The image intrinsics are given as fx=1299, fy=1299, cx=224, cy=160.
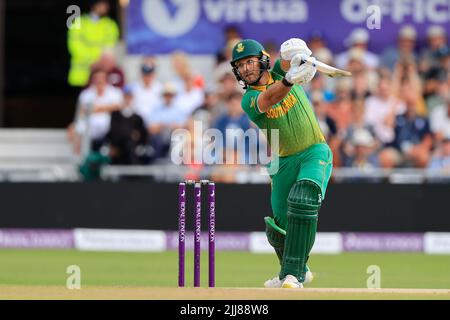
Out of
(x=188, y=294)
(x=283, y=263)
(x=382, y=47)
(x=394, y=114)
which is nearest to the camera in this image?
(x=188, y=294)

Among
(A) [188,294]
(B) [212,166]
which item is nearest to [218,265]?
(B) [212,166]

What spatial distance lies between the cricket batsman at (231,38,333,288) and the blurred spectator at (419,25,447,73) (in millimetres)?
6037

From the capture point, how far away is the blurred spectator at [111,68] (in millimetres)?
14289

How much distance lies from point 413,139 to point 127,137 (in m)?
2.99

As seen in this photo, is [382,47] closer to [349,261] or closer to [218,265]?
[349,261]

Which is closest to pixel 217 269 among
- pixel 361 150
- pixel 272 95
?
pixel 361 150

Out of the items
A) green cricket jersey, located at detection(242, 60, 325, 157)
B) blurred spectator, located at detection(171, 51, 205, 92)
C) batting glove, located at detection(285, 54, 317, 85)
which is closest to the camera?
batting glove, located at detection(285, 54, 317, 85)

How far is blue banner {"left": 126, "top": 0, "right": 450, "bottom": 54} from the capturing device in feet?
47.8

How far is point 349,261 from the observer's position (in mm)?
12141

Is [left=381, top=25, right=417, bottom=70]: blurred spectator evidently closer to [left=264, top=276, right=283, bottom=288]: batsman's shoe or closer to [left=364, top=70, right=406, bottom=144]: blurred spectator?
[left=364, top=70, right=406, bottom=144]: blurred spectator

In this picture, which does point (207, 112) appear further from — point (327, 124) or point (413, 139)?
point (413, 139)

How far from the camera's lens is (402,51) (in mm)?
14422

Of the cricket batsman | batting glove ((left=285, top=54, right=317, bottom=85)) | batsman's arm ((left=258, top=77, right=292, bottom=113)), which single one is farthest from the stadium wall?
batting glove ((left=285, top=54, right=317, bottom=85))

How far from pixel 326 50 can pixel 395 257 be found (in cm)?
276
